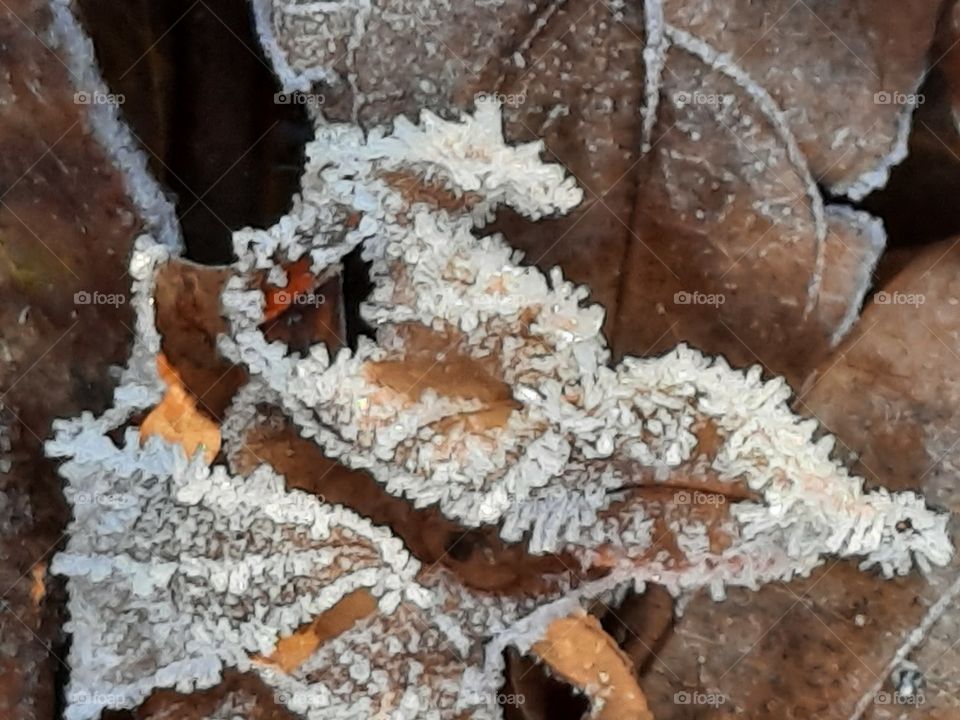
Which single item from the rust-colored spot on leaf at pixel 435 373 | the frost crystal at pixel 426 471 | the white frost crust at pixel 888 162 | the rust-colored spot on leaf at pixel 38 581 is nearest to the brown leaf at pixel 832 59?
the white frost crust at pixel 888 162

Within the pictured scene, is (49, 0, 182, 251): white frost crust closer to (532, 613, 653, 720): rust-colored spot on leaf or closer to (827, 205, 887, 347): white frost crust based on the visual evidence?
(532, 613, 653, 720): rust-colored spot on leaf

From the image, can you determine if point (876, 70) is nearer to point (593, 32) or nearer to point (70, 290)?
point (593, 32)

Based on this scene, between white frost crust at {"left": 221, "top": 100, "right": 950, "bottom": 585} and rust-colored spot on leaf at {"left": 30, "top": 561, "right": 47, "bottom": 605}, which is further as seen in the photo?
rust-colored spot on leaf at {"left": 30, "top": 561, "right": 47, "bottom": 605}

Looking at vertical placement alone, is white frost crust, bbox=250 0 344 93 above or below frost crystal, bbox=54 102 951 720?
above

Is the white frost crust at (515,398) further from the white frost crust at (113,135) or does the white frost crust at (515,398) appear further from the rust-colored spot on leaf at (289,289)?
the white frost crust at (113,135)

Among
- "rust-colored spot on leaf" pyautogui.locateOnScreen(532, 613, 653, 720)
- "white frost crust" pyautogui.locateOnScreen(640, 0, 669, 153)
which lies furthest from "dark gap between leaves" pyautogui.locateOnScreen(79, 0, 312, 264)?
"rust-colored spot on leaf" pyautogui.locateOnScreen(532, 613, 653, 720)

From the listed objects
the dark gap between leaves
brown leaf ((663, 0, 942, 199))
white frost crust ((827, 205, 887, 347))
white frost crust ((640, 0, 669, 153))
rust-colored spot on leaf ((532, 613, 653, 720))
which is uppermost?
the dark gap between leaves

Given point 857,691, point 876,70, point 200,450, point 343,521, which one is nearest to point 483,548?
point 343,521
